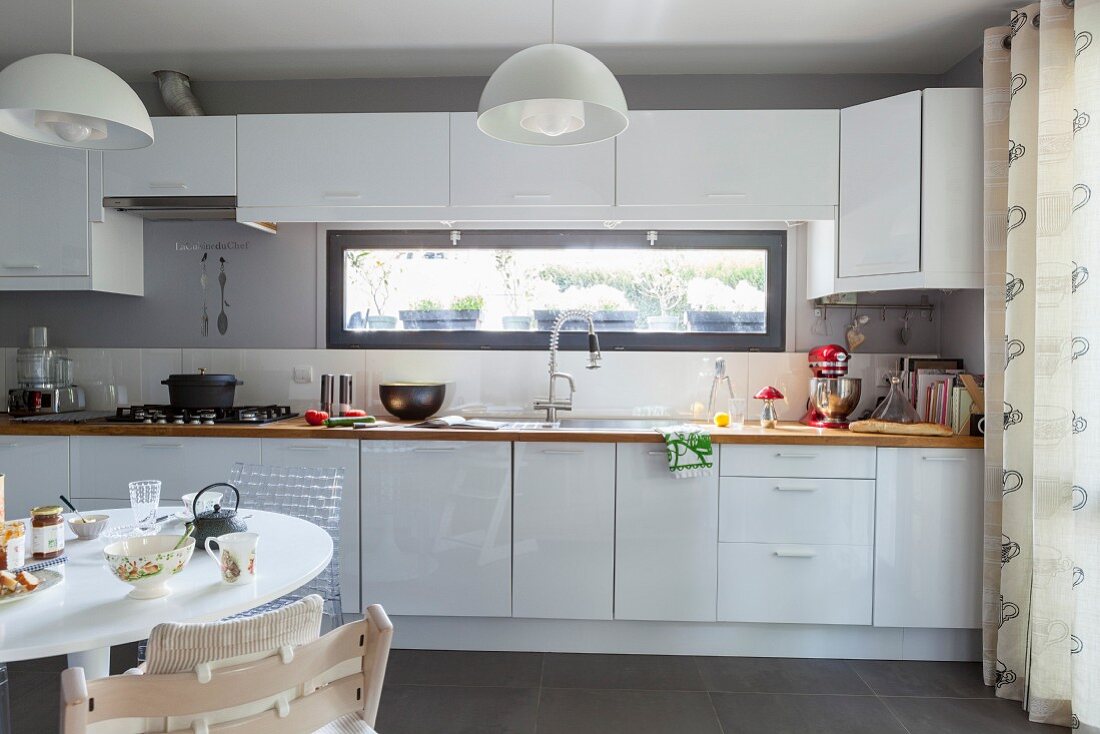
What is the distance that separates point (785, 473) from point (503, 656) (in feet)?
4.48

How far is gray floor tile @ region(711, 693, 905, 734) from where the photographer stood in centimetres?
243

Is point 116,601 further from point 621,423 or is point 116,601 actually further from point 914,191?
point 914,191

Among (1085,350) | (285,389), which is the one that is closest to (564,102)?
(1085,350)

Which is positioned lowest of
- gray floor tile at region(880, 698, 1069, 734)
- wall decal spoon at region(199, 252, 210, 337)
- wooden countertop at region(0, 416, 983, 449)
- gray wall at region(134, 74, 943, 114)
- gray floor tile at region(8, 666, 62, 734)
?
gray floor tile at region(880, 698, 1069, 734)

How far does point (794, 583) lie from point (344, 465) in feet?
6.19

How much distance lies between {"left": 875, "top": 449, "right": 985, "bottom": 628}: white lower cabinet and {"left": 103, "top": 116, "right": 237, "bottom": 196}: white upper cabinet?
3059mm

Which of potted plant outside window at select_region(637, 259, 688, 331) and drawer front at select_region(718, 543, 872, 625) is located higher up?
potted plant outside window at select_region(637, 259, 688, 331)

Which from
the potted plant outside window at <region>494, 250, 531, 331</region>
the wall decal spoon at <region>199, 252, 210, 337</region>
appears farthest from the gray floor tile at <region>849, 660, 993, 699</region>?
the wall decal spoon at <region>199, 252, 210, 337</region>

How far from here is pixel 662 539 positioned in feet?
9.64

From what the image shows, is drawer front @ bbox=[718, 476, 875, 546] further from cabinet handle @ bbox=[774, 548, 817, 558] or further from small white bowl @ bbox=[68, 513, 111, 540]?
small white bowl @ bbox=[68, 513, 111, 540]

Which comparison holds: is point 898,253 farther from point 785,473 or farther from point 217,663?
point 217,663

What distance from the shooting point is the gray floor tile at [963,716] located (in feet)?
8.03

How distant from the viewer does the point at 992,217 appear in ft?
9.04

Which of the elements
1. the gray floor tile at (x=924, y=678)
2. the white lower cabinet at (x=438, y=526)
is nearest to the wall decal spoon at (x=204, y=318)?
the white lower cabinet at (x=438, y=526)
